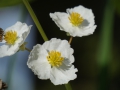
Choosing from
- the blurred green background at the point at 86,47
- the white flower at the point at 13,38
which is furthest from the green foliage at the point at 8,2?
the blurred green background at the point at 86,47

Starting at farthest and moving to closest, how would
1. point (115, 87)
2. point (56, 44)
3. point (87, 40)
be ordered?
1. point (87, 40)
2. point (115, 87)
3. point (56, 44)

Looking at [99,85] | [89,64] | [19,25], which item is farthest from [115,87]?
[19,25]

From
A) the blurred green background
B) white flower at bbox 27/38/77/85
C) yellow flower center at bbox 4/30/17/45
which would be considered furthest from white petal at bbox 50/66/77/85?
the blurred green background

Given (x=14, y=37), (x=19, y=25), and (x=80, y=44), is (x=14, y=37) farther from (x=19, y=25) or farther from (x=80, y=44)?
(x=80, y=44)

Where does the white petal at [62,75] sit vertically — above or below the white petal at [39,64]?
below

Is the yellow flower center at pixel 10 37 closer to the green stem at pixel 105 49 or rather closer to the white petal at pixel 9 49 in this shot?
the white petal at pixel 9 49

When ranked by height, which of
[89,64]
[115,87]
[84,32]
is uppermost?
Result: [84,32]

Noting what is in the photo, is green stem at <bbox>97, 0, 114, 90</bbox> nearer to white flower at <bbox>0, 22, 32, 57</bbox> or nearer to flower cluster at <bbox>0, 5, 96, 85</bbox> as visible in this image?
flower cluster at <bbox>0, 5, 96, 85</bbox>

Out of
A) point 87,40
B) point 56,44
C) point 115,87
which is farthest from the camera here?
point 87,40
